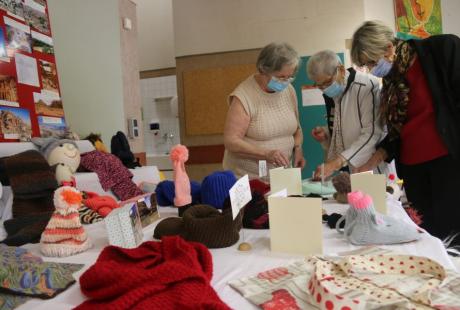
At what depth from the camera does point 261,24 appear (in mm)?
3838

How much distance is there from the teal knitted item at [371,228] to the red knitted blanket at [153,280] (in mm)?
434

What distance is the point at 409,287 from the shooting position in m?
0.67

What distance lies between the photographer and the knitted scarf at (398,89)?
1583 mm

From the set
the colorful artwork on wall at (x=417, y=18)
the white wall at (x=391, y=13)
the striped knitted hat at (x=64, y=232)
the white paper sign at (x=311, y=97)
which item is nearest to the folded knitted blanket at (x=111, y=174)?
the striped knitted hat at (x=64, y=232)

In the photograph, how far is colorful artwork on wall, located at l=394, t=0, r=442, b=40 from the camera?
142 inches

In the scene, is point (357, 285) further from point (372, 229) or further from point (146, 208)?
point (146, 208)

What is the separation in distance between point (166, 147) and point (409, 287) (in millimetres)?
4308

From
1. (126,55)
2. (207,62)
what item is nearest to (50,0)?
(126,55)

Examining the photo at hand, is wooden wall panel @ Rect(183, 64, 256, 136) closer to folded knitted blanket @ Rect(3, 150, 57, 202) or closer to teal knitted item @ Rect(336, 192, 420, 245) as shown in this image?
folded knitted blanket @ Rect(3, 150, 57, 202)

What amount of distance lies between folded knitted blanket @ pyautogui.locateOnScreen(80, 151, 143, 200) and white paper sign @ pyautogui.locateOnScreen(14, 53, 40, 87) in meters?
0.65

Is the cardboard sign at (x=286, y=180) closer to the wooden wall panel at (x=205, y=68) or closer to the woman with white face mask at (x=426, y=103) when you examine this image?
the woman with white face mask at (x=426, y=103)

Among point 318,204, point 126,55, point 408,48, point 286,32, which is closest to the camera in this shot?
point 318,204

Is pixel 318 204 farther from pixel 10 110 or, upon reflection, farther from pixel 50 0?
pixel 50 0

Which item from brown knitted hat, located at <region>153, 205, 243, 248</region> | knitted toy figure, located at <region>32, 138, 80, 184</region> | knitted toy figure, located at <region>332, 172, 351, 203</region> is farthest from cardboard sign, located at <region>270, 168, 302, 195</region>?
knitted toy figure, located at <region>32, 138, 80, 184</region>
